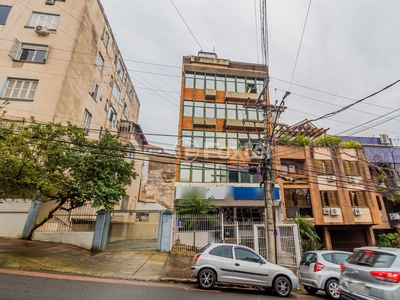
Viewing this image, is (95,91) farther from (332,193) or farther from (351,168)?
(351,168)

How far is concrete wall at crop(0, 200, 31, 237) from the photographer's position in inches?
494

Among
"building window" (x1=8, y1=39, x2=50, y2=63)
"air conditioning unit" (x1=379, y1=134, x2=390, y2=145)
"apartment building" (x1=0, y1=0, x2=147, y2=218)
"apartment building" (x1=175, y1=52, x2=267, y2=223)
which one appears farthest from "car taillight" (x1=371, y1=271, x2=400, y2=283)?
"air conditioning unit" (x1=379, y1=134, x2=390, y2=145)

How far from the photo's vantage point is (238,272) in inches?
276

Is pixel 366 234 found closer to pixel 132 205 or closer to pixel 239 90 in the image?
pixel 239 90

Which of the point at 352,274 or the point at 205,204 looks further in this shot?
the point at 205,204

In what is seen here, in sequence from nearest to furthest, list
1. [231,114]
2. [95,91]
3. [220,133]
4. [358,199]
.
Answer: [358,199] < [95,91] < [220,133] < [231,114]

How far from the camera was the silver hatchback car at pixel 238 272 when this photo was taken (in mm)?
6930

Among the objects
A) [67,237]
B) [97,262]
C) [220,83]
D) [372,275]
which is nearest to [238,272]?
[372,275]

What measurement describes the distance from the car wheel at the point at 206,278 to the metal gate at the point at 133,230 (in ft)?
21.2

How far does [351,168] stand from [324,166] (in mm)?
2500

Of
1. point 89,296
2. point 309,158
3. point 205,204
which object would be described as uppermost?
point 309,158

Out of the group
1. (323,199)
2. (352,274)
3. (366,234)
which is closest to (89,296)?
(352,274)

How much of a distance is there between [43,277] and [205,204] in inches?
406

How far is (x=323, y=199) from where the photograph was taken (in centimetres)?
1853
